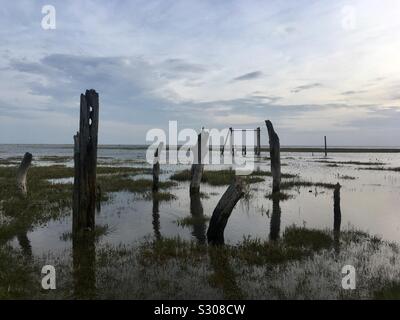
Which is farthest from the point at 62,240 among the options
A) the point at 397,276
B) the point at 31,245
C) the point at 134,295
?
the point at 397,276

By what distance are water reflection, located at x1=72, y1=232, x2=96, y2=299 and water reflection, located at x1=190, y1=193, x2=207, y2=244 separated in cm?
332

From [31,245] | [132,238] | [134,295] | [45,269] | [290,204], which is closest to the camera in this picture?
[134,295]

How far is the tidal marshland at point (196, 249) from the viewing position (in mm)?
7801

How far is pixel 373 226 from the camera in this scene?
14.0m

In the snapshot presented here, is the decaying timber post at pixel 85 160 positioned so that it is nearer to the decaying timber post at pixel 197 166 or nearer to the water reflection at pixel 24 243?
the water reflection at pixel 24 243

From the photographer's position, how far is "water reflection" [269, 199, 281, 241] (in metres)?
12.7

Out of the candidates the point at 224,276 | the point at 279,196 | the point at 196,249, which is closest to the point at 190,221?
the point at 196,249

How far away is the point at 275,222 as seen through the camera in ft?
48.4

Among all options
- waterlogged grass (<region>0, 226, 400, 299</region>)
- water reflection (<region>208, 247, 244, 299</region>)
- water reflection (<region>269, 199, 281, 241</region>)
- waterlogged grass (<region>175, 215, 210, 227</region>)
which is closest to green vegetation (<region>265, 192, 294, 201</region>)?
water reflection (<region>269, 199, 281, 241</region>)

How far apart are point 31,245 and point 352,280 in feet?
28.4

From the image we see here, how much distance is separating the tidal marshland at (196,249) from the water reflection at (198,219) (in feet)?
0.12

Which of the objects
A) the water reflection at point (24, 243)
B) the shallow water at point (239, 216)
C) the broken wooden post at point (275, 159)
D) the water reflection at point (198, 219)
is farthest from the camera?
the broken wooden post at point (275, 159)

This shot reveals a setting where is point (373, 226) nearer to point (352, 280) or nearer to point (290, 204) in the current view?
point (290, 204)

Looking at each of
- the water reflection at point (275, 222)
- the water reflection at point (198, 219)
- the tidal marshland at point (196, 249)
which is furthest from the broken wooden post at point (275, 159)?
the water reflection at point (198, 219)
